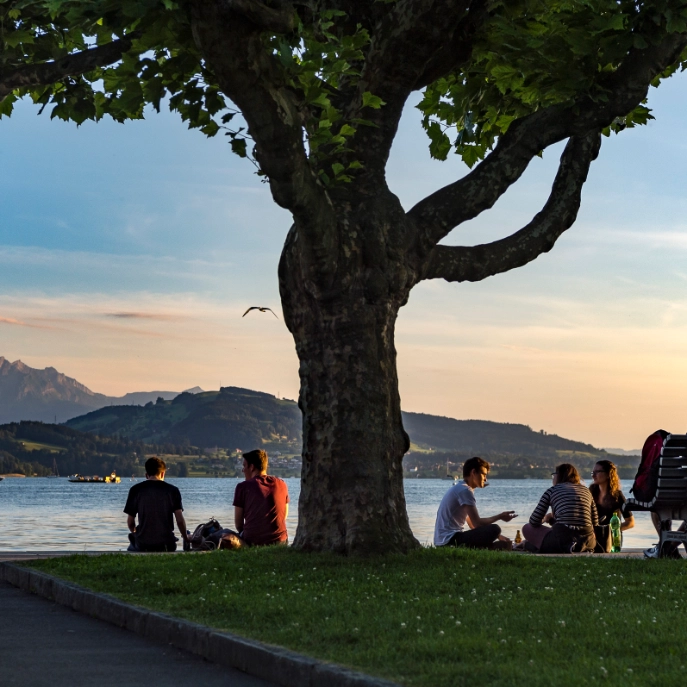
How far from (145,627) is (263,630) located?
51.8 inches

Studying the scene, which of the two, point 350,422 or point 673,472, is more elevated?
point 350,422

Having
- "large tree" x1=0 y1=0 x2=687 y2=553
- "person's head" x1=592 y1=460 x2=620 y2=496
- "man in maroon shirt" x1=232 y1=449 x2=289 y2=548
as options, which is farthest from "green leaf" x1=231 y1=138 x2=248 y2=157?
"person's head" x1=592 y1=460 x2=620 y2=496

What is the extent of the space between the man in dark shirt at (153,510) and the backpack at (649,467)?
232 inches

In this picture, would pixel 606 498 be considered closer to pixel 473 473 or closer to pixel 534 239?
pixel 473 473

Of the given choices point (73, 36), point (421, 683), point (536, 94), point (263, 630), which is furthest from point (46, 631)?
point (536, 94)

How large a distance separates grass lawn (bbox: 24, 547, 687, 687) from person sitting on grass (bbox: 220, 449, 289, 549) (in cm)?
157

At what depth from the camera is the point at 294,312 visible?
13.2 m

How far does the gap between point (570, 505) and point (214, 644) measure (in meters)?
8.31

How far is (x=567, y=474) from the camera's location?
1539 cm

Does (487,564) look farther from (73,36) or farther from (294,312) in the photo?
(73,36)

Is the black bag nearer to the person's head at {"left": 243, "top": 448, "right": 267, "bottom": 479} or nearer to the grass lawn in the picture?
the grass lawn

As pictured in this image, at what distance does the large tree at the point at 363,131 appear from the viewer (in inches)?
465

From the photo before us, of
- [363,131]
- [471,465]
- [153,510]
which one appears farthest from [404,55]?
[153,510]

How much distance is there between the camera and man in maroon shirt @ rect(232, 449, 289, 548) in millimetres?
14977
